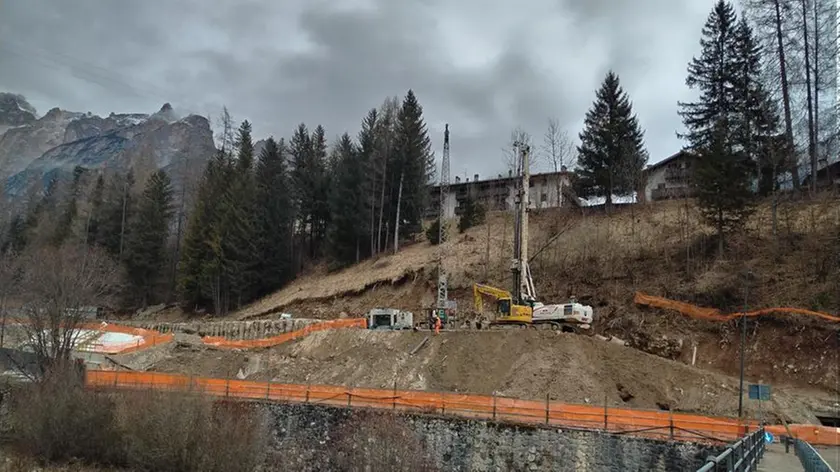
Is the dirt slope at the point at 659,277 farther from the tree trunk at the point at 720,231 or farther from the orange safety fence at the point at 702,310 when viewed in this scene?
the tree trunk at the point at 720,231

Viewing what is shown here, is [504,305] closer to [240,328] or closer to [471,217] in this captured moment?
[471,217]

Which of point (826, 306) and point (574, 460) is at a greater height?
point (826, 306)

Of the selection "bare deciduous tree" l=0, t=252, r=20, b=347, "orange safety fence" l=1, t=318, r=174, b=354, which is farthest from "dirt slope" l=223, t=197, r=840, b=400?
"bare deciduous tree" l=0, t=252, r=20, b=347

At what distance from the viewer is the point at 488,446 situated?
855 inches

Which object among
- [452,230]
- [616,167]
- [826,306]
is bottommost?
[826,306]

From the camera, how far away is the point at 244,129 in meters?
73.6

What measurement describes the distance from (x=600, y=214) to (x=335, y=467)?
3581cm

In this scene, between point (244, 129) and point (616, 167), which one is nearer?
point (616, 167)

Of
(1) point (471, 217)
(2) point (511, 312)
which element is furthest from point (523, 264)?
(1) point (471, 217)

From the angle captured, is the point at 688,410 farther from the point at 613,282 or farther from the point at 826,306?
the point at 613,282

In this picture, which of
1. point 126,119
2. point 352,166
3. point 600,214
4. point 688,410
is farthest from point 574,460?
point 126,119

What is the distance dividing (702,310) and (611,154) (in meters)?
21.6

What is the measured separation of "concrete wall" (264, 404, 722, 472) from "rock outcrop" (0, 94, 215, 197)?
64.8m

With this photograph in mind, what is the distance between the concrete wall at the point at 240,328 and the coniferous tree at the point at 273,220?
10.3 meters
